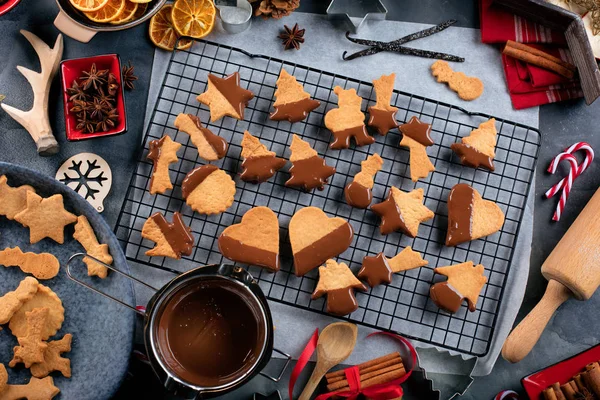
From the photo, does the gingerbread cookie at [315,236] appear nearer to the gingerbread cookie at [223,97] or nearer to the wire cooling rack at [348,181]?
the wire cooling rack at [348,181]

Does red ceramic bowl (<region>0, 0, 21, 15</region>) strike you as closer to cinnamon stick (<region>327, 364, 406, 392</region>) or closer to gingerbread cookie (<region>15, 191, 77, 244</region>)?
gingerbread cookie (<region>15, 191, 77, 244</region>)

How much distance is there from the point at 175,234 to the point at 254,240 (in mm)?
372

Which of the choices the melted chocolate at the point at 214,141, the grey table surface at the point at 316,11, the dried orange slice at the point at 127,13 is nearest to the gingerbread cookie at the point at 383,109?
the grey table surface at the point at 316,11

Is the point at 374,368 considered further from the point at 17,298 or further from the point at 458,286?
the point at 17,298

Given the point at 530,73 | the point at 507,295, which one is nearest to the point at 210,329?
the point at 507,295

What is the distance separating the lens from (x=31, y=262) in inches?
123

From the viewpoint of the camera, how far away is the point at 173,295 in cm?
277

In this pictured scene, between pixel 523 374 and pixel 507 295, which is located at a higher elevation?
pixel 507 295

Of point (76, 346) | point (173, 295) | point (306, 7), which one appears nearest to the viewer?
point (173, 295)

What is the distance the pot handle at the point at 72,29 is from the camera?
330 cm

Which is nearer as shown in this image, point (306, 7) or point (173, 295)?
point (173, 295)

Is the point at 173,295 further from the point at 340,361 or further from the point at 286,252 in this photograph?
the point at 340,361

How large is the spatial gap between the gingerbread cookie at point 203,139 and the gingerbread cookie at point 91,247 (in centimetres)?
62

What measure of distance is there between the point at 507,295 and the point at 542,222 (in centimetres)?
43
